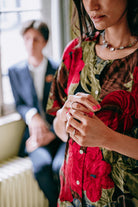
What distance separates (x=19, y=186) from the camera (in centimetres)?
168

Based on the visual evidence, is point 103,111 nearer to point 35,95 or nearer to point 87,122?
point 87,122

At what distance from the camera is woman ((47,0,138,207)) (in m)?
0.76

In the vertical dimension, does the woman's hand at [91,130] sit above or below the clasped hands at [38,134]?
above

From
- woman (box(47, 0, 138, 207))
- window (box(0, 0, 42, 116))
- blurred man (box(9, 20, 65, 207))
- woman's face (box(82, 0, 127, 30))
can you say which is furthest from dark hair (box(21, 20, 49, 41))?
woman's face (box(82, 0, 127, 30))

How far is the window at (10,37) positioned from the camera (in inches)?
73.2

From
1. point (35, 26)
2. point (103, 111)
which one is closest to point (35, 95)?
point (35, 26)

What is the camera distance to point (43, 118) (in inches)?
73.5

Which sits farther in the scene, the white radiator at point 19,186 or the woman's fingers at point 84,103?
the white radiator at point 19,186

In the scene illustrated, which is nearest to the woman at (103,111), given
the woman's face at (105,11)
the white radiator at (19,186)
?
the woman's face at (105,11)

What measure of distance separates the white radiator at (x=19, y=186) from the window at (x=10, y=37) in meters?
0.41

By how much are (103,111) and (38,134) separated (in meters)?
1.01

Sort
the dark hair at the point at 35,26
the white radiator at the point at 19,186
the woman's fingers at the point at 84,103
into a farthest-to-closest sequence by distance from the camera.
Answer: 1. the dark hair at the point at 35,26
2. the white radiator at the point at 19,186
3. the woman's fingers at the point at 84,103

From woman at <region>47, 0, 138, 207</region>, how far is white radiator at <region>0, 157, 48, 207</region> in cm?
76

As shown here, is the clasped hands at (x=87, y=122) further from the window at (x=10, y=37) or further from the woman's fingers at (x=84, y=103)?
the window at (x=10, y=37)
